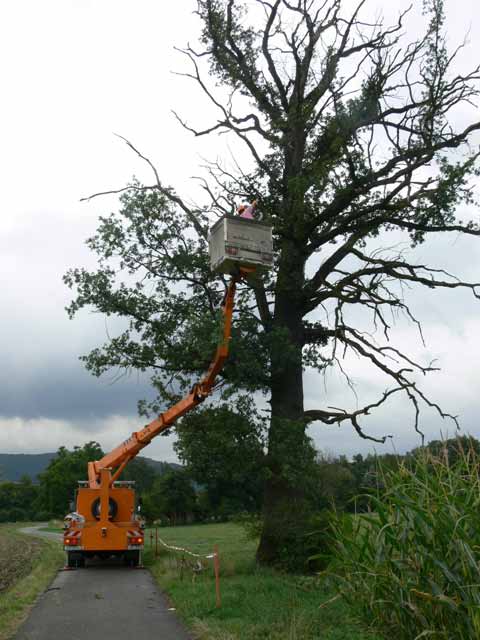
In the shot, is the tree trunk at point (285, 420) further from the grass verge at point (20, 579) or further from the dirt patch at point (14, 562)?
the dirt patch at point (14, 562)

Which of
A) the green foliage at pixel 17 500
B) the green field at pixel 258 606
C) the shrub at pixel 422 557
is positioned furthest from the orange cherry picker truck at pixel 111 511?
the green foliage at pixel 17 500

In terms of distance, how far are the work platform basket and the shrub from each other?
23.1 ft

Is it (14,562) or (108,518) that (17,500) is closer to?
(14,562)

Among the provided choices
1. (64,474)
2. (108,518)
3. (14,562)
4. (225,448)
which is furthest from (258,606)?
(64,474)

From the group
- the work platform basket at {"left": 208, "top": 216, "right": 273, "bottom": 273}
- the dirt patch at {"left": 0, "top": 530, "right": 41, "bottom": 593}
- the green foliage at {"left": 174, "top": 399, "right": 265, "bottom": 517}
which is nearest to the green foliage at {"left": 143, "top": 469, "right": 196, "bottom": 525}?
the dirt patch at {"left": 0, "top": 530, "right": 41, "bottom": 593}

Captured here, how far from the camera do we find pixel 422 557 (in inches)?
221

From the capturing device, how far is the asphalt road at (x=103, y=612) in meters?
10.3

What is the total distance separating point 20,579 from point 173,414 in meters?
5.85

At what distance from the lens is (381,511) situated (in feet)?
20.4

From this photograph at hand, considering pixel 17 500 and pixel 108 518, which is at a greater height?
pixel 17 500

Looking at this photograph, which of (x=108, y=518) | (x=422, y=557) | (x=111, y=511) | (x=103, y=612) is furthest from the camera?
(x=111, y=511)

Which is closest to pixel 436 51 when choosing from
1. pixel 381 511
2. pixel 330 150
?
pixel 330 150

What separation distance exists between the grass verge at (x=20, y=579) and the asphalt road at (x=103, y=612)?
0.21m

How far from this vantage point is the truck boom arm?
49.4 feet
